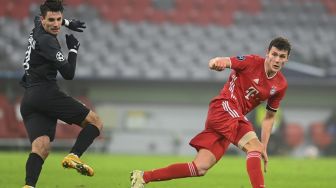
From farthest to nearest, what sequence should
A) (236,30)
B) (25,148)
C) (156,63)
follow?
(236,30) → (156,63) → (25,148)

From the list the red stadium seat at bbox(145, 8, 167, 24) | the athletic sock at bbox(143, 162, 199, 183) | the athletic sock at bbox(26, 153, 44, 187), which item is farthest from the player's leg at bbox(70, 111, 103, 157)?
the red stadium seat at bbox(145, 8, 167, 24)

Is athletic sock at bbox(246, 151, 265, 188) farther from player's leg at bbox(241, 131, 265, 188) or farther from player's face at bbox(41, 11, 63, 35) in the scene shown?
player's face at bbox(41, 11, 63, 35)

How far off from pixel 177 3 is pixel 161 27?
125 centimetres

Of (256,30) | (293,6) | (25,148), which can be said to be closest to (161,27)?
(256,30)

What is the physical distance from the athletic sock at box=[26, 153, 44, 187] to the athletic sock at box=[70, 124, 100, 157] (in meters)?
0.40

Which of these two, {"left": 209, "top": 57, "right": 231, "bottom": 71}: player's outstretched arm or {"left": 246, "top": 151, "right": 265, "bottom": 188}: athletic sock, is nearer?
{"left": 209, "top": 57, "right": 231, "bottom": 71}: player's outstretched arm

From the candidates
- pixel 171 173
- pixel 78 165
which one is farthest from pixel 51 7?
pixel 171 173

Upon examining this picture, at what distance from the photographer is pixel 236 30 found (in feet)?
81.5

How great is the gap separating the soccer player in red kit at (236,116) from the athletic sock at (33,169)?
95 centimetres

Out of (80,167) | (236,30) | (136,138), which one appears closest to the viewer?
(80,167)

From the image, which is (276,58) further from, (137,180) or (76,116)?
(76,116)

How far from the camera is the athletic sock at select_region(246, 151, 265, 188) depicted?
24.1 feet

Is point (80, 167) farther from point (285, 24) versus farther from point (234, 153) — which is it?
point (285, 24)

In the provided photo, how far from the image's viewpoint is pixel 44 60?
25.7 ft
